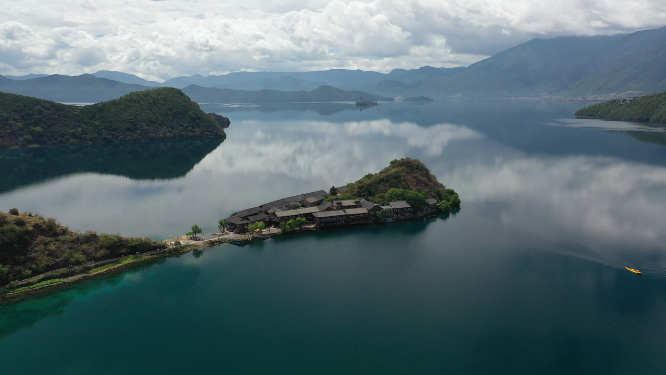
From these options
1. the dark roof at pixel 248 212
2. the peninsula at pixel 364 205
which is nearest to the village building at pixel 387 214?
the peninsula at pixel 364 205

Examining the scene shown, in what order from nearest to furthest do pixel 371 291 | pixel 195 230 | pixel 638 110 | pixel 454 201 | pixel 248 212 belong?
pixel 371 291, pixel 195 230, pixel 248 212, pixel 454 201, pixel 638 110

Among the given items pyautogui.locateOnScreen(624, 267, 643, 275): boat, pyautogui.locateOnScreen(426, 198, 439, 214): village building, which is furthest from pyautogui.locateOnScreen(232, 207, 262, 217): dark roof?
pyautogui.locateOnScreen(624, 267, 643, 275): boat

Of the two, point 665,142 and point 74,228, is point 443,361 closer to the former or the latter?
point 74,228

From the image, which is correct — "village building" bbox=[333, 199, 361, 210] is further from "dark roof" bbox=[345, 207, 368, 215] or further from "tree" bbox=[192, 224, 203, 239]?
"tree" bbox=[192, 224, 203, 239]

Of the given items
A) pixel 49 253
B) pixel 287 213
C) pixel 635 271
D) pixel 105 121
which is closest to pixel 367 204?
pixel 287 213

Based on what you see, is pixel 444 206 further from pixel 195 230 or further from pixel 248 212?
pixel 195 230

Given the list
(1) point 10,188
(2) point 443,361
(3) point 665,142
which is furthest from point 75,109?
(3) point 665,142

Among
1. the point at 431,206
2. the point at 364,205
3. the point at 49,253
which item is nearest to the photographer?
the point at 49,253
